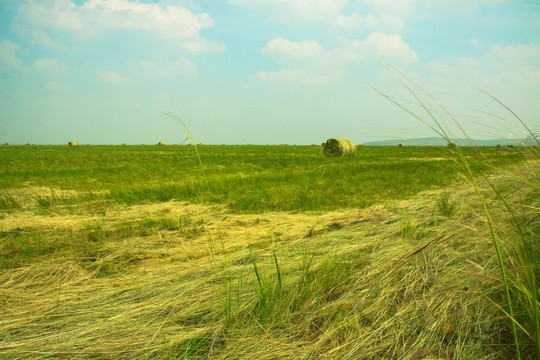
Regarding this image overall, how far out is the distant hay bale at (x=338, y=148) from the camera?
53.4ft

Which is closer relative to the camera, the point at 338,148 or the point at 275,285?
the point at 275,285

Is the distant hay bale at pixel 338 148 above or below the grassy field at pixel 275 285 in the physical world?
above

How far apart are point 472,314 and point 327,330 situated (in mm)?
711

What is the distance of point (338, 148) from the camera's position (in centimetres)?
1634

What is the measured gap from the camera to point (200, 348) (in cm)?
160

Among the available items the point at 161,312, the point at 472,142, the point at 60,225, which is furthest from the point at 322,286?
the point at 60,225

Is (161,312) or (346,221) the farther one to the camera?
(346,221)

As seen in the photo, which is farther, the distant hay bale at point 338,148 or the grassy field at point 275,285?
the distant hay bale at point 338,148

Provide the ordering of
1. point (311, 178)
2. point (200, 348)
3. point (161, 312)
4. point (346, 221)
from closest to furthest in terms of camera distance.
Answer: point (200, 348), point (161, 312), point (346, 221), point (311, 178)

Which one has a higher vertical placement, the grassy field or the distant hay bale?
the distant hay bale

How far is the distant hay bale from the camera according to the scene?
53.4 feet

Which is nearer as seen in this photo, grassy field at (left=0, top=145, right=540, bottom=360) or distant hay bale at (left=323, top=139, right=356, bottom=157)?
grassy field at (left=0, top=145, right=540, bottom=360)

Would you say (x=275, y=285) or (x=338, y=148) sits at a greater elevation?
(x=338, y=148)

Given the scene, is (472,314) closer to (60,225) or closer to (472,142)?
(472,142)
